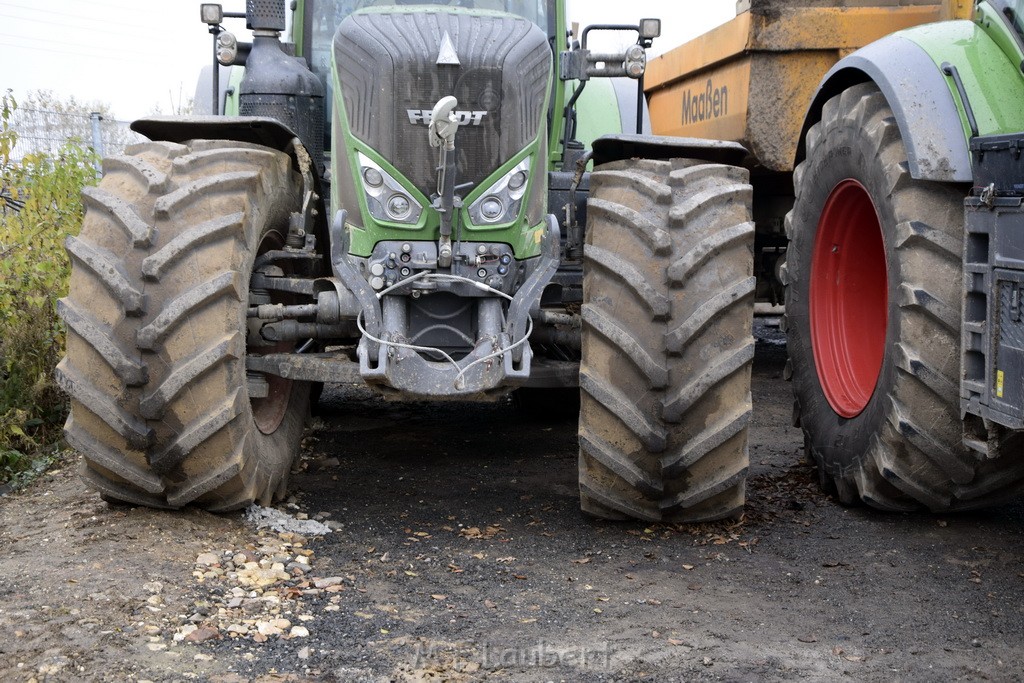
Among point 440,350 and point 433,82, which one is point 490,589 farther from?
→ point 433,82

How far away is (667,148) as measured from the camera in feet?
15.9

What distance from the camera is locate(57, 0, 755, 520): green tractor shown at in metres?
4.23

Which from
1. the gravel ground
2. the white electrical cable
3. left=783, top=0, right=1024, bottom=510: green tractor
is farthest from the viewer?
the white electrical cable

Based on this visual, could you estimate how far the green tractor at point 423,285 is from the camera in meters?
4.23

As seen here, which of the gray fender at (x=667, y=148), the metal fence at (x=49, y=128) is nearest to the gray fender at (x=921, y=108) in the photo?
the gray fender at (x=667, y=148)

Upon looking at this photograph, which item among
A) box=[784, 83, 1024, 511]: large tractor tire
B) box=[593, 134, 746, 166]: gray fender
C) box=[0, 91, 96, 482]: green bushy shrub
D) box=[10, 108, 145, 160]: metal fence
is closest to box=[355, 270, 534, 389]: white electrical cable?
box=[593, 134, 746, 166]: gray fender

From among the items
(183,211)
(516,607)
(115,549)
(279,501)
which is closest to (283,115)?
(183,211)

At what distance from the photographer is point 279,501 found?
16.2ft

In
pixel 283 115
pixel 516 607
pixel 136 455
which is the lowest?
pixel 516 607

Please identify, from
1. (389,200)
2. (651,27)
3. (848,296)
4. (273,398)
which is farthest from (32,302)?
(848,296)

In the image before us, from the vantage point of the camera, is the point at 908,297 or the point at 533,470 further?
the point at 533,470

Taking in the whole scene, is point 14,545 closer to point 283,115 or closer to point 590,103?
point 283,115

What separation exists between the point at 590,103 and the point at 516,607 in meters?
3.90

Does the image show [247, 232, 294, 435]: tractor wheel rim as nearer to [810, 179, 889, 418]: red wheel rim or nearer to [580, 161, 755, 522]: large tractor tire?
[580, 161, 755, 522]: large tractor tire
